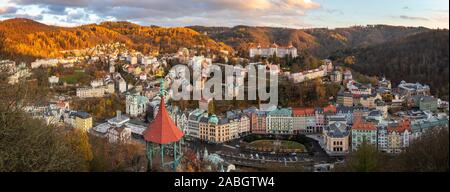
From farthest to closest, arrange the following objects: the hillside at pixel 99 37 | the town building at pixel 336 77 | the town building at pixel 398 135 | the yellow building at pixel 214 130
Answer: the hillside at pixel 99 37 → the town building at pixel 336 77 → the yellow building at pixel 214 130 → the town building at pixel 398 135

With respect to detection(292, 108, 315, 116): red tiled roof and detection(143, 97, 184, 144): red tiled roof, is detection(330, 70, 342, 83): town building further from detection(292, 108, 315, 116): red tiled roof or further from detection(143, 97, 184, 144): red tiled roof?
detection(143, 97, 184, 144): red tiled roof

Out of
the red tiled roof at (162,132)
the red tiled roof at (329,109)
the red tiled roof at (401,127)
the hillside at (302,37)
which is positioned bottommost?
the red tiled roof at (401,127)

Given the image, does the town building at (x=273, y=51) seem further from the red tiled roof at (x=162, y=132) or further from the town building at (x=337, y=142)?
the red tiled roof at (x=162, y=132)

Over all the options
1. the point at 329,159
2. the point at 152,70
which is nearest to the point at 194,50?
the point at 152,70

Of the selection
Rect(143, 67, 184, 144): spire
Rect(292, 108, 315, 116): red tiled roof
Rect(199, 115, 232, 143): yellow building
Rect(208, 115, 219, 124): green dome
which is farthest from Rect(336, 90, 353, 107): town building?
Rect(143, 67, 184, 144): spire

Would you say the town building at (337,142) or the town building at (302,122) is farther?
the town building at (302,122)

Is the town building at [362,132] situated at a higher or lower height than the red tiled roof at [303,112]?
lower

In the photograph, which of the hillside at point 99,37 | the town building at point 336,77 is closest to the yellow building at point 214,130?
the town building at point 336,77

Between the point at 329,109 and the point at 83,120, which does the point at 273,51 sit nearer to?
the point at 329,109
